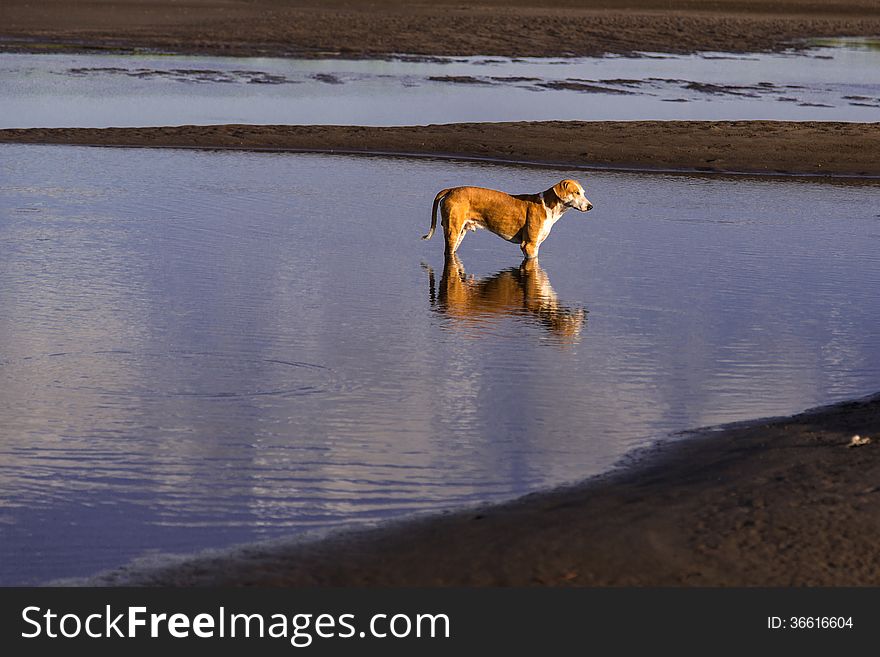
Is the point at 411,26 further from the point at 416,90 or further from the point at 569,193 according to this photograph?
the point at 569,193

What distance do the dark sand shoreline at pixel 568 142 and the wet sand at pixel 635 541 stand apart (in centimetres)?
1439

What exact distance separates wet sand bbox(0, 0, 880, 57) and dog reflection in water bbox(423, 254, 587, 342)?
24697mm

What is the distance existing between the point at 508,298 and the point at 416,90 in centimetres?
1869

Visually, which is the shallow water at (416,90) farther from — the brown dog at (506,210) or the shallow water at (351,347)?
the brown dog at (506,210)

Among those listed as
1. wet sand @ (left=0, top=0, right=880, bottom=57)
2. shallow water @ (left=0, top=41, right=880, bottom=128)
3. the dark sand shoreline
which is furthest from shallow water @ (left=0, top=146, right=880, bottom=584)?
wet sand @ (left=0, top=0, right=880, bottom=57)

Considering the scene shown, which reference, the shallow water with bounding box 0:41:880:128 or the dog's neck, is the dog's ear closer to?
the dog's neck

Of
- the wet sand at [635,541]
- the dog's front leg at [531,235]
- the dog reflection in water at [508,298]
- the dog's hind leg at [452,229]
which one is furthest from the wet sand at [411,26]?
the wet sand at [635,541]

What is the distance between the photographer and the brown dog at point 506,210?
14.3 metres

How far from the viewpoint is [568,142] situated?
2306 cm

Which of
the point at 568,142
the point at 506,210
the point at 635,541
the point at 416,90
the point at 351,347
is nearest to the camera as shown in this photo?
the point at 635,541

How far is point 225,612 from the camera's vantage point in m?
5.86

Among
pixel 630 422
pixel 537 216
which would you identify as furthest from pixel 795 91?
pixel 630 422

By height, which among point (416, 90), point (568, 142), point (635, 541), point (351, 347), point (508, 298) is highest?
point (416, 90)

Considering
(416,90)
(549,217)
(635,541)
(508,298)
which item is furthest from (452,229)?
(416,90)
